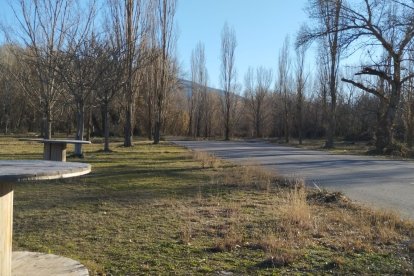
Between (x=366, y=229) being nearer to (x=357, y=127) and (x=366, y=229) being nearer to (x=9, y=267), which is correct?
(x=9, y=267)

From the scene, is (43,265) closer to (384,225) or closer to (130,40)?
(384,225)

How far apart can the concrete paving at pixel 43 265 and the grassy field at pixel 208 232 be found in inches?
8.9

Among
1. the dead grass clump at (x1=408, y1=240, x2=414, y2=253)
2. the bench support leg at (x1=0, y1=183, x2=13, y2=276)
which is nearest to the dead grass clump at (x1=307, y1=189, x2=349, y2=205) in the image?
the dead grass clump at (x1=408, y1=240, x2=414, y2=253)

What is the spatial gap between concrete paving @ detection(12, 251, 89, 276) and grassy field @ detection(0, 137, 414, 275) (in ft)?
0.74

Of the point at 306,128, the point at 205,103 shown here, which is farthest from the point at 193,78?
the point at 306,128

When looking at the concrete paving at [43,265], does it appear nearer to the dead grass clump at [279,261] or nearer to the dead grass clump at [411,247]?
the dead grass clump at [279,261]

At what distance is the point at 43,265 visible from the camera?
472 cm

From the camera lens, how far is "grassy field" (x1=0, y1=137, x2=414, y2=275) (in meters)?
5.04

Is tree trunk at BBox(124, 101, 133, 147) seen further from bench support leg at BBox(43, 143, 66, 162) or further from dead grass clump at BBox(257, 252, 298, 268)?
dead grass clump at BBox(257, 252, 298, 268)

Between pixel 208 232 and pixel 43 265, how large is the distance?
241 centimetres

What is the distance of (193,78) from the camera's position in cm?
7294

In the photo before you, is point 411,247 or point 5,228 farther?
point 411,247

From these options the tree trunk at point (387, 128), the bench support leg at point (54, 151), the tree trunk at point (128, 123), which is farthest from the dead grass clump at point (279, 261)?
the tree trunk at point (128, 123)

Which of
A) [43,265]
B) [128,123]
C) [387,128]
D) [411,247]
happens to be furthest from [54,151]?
[387,128]
